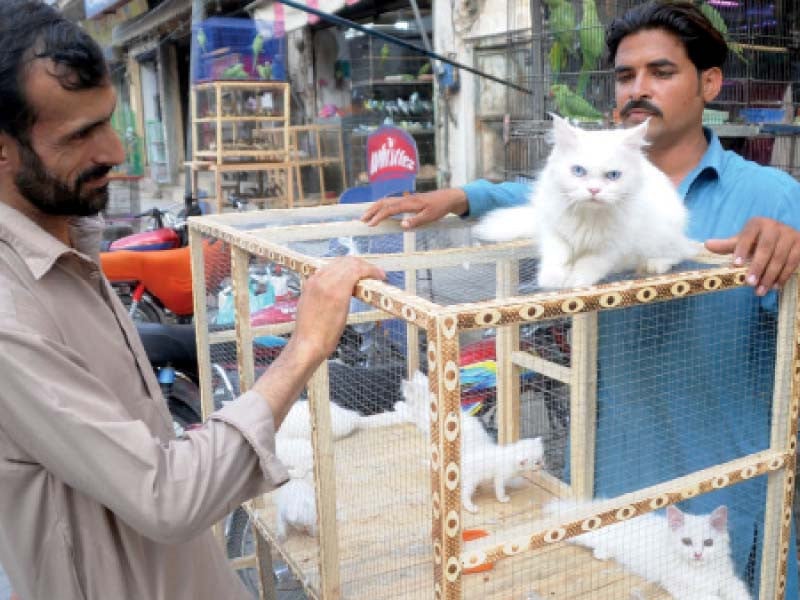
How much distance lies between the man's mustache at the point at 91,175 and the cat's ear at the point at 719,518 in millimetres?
1247

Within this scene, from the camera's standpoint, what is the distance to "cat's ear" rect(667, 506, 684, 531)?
147cm

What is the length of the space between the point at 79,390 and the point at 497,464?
1036mm

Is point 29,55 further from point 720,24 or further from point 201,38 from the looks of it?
point 201,38

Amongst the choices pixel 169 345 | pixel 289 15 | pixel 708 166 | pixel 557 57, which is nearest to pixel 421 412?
pixel 708 166

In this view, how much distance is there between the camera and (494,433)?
2029 millimetres

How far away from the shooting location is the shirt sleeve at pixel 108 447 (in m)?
0.85

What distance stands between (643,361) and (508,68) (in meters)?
3.76

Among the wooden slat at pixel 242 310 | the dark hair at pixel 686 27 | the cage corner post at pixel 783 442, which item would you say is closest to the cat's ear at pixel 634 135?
the dark hair at pixel 686 27

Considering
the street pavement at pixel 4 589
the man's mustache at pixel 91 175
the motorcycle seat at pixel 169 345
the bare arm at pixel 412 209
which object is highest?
the man's mustache at pixel 91 175

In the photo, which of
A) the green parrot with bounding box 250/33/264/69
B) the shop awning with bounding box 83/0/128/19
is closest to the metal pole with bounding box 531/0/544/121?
the green parrot with bounding box 250/33/264/69

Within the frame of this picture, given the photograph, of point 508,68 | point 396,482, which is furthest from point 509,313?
point 508,68

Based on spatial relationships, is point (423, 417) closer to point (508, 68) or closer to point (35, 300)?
point (35, 300)

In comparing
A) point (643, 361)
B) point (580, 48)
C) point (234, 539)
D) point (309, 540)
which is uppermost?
point (580, 48)

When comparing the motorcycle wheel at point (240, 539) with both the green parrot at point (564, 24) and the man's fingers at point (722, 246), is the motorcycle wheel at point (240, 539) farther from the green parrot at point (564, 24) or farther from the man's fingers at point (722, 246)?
the green parrot at point (564, 24)
